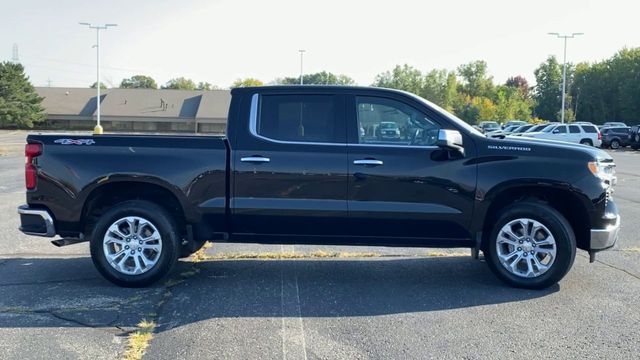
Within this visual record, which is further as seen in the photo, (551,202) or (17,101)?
(17,101)

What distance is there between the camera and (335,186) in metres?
5.82

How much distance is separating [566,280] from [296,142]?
3.19 meters

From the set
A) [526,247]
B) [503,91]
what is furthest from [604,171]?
[503,91]

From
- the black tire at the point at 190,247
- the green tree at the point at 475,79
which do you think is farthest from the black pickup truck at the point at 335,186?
the green tree at the point at 475,79

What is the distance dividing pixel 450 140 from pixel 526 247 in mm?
1345

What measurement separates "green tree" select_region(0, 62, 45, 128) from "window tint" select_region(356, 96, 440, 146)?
2574 inches

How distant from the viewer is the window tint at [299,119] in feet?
19.6

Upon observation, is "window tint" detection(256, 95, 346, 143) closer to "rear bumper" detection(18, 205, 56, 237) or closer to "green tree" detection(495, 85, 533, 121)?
"rear bumper" detection(18, 205, 56, 237)

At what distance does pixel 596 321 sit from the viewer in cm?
495

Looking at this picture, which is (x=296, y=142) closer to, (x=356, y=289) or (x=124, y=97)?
(x=356, y=289)

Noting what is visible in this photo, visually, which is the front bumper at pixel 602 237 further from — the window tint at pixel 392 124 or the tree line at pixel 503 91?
the tree line at pixel 503 91

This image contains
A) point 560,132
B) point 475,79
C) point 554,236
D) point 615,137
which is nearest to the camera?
point 554,236

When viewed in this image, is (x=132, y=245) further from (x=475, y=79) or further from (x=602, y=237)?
(x=475, y=79)

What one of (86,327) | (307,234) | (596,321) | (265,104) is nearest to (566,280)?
(596,321)
